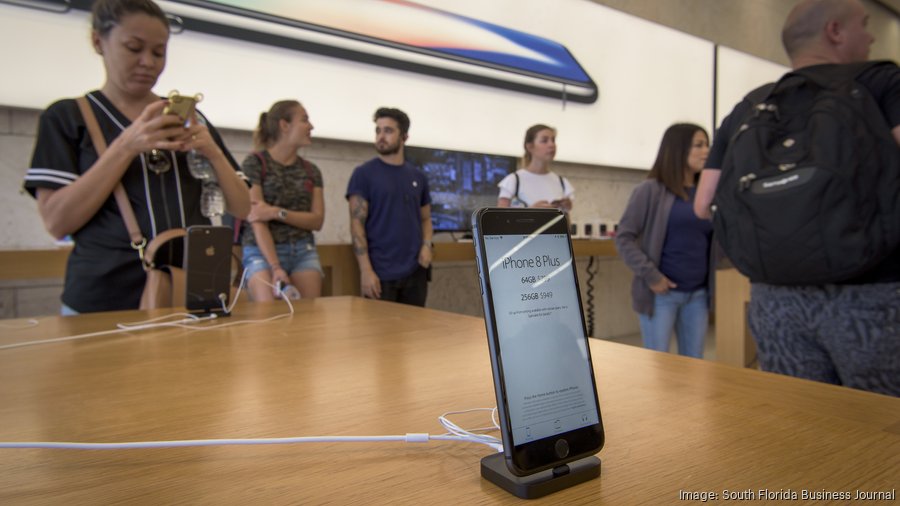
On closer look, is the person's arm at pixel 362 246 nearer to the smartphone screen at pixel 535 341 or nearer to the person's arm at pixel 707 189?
the person's arm at pixel 707 189

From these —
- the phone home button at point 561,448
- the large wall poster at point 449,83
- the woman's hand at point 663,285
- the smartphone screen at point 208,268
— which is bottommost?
the woman's hand at point 663,285

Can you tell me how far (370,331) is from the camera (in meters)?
1.00

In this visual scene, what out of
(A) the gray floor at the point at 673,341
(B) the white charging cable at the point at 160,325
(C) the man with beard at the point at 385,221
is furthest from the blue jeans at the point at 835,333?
(A) the gray floor at the point at 673,341

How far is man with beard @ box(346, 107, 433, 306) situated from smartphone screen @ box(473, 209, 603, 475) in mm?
2354

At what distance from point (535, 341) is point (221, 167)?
42.6 inches

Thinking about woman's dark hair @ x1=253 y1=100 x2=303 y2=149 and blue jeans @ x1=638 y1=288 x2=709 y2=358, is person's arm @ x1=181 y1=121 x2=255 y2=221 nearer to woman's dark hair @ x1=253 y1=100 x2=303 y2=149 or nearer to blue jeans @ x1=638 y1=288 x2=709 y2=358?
woman's dark hair @ x1=253 y1=100 x2=303 y2=149

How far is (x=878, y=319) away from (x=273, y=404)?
1.11m

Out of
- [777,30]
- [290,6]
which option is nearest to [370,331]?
[290,6]

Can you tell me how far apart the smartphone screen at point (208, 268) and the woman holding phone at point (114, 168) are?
0.38 feet

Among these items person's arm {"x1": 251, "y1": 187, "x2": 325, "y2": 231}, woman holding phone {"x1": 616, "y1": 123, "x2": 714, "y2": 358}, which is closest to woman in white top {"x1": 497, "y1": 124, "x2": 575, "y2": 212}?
woman holding phone {"x1": 616, "y1": 123, "x2": 714, "y2": 358}

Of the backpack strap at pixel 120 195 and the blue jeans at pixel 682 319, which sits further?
the blue jeans at pixel 682 319

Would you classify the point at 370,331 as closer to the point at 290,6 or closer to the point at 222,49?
the point at 222,49

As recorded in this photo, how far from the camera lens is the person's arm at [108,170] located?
1.12m

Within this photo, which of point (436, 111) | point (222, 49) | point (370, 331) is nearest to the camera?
point (370, 331)
